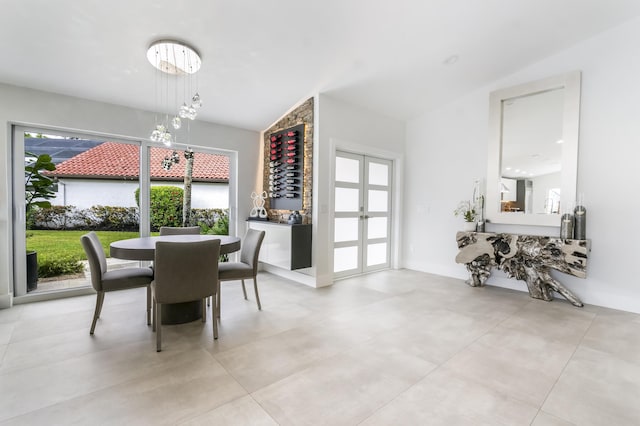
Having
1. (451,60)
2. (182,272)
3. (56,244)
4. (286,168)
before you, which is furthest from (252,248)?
(451,60)

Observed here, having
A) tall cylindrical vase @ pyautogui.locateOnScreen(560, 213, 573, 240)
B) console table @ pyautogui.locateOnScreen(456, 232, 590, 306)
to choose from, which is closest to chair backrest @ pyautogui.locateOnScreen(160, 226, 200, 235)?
console table @ pyautogui.locateOnScreen(456, 232, 590, 306)

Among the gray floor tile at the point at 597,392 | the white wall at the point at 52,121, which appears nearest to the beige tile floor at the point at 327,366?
the gray floor tile at the point at 597,392

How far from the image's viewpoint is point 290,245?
426 centimetres

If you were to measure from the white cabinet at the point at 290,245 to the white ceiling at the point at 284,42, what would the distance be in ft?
5.93

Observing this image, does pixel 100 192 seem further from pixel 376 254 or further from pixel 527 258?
pixel 527 258

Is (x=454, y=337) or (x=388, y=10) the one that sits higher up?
(x=388, y=10)

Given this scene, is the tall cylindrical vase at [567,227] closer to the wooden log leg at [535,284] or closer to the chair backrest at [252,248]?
the wooden log leg at [535,284]

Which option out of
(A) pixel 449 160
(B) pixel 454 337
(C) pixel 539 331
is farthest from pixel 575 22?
(B) pixel 454 337

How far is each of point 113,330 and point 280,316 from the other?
154 centimetres

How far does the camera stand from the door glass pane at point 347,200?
4.83m

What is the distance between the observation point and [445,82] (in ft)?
14.6

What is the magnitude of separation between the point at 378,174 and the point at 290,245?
7.18ft

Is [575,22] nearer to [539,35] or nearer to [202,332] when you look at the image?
[539,35]

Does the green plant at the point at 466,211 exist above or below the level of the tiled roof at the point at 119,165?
below
